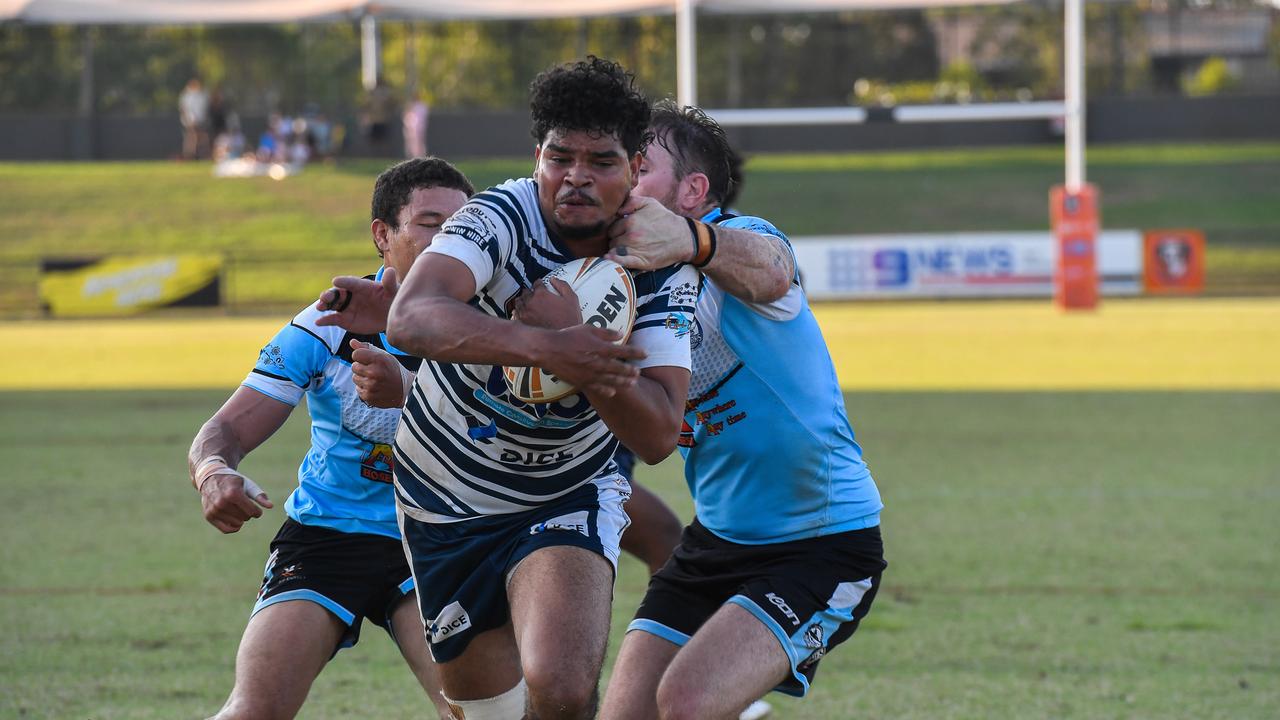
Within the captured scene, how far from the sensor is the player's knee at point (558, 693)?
12.5ft

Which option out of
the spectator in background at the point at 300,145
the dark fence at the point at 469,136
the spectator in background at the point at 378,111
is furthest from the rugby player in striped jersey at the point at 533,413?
the dark fence at the point at 469,136

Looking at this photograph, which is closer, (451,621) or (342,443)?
(451,621)

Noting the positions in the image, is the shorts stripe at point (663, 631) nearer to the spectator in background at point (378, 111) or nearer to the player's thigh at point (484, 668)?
the player's thigh at point (484, 668)

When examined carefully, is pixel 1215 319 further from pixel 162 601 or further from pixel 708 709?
pixel 708 709

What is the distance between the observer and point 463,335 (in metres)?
3.52

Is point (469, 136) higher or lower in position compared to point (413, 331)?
higher

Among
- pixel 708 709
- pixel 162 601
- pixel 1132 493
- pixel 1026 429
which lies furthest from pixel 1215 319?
pixel 708 709

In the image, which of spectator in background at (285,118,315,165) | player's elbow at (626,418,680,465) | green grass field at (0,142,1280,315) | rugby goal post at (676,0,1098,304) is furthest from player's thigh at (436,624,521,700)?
spectator in background at (285,118,315,165)

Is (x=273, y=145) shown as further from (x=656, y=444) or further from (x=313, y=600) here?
(x=656, y=444)

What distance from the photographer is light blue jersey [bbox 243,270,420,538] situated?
466 cm

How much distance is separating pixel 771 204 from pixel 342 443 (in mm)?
32726

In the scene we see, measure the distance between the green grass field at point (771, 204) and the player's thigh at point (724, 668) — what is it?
25903mm

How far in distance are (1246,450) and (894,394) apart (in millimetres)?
4203

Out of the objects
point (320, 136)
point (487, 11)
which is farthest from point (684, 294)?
point (320, 136)
